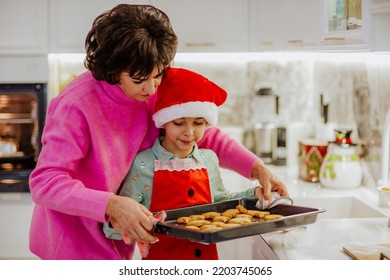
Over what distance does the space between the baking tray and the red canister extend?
72 cm

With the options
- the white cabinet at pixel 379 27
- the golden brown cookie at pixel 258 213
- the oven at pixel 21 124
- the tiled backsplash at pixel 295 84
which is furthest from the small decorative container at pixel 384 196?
the oven at pixel 21 124

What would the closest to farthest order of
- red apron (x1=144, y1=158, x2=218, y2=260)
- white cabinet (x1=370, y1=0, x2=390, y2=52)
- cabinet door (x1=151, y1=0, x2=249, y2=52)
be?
1. red apron (x1=144, y1=158, x2=218, y2=260)
2. white cabinet (x1=370, y1=0, x2=390, y2=52)
3. cabinet door (x1=151, y1=0, x2=249, y2=52)

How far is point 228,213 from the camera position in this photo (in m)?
1.05

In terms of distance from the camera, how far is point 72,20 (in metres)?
1.68

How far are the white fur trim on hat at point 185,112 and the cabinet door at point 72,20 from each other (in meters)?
0.67

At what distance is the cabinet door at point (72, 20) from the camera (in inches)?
65.2

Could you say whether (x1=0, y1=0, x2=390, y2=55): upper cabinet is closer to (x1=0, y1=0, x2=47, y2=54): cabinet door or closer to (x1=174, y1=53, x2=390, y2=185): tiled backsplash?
(x1=0, y1=0, x2=47, y2=54): cabinet door

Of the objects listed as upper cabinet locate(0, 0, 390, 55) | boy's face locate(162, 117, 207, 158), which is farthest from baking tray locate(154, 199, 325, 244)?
upper cabinet locate(0, 0, 390, 55)

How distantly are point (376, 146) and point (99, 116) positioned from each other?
87 centimetres

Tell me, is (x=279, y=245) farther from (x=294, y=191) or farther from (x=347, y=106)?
(x=347, y=106)

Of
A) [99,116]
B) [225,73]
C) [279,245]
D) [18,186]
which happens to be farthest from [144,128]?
[225,73]

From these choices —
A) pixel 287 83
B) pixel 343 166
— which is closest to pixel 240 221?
pixel 343 166

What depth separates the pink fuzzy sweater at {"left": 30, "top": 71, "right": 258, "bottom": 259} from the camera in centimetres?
96

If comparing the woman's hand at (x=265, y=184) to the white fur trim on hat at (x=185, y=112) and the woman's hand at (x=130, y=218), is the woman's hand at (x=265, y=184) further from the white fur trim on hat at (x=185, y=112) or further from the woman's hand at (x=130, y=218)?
the woman's hand at (x=130, y=218)
